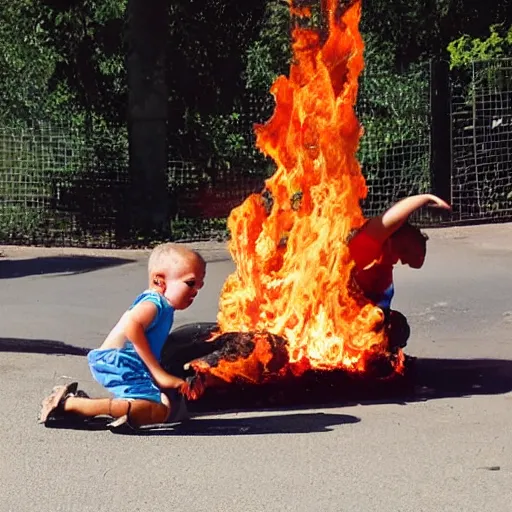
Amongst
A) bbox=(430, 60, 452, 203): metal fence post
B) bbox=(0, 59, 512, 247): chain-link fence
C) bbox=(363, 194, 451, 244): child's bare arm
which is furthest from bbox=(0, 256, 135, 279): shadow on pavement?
bbox=(363, 194, 451, 244): child's bare arm

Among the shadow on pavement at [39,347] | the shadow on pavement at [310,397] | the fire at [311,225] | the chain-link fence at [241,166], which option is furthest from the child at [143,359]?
the chain-link fence at [241,166]

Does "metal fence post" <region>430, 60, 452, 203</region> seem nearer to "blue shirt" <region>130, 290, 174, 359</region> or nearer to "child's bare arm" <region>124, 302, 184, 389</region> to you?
"blue shirt" <region>130, 290, 174, 359</region>

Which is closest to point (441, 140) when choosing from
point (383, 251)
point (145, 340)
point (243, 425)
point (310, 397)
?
point (383, 251)

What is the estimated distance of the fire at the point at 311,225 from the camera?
680cm

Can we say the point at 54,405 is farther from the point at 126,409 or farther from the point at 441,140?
the point at 441,140

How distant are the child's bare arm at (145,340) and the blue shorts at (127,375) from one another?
0.08m

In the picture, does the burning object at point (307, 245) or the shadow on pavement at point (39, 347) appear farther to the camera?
the shadow on pavement at point (39, 347)

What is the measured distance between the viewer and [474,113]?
15.4 metres

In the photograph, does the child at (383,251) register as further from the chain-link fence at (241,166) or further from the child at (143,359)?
the chain-link fence at (241,166)

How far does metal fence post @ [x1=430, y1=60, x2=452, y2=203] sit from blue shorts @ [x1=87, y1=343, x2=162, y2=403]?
391 inches

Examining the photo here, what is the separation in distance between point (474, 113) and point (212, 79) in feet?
10.8

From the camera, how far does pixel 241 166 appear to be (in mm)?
15180

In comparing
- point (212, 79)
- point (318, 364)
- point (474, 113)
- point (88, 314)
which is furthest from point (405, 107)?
point (318, 364)

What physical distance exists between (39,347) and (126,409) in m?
2.51
